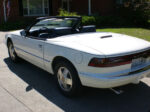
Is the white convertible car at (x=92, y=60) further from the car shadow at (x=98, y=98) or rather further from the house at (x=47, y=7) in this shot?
the house at (x=47, y=7)

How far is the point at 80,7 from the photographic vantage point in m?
20.4

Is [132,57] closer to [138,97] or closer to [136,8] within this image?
[138,97]

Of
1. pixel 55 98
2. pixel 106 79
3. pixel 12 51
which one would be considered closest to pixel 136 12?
pixel 12 51

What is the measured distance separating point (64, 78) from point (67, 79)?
8 centimetres

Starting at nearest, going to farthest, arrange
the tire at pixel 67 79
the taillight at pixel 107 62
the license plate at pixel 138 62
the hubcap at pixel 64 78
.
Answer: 1. the taillight at pixel 107 62
2. the license plate at pixel 138 62
3. the tire at pixel 67 79
4. the hubcap at pixel 64 78

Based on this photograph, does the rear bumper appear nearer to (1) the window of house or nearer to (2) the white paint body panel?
(2) the white paint body panel

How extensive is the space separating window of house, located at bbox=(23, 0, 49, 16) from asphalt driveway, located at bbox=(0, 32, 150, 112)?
49.2ft

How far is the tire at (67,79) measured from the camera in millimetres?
3348

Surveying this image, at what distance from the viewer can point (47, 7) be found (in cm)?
1958

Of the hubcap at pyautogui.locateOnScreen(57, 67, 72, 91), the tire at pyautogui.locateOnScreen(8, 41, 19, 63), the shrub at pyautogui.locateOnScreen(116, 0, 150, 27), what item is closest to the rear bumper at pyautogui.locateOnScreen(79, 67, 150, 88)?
the hubcap at pyautogui.locateOnScreen(57, 67, 72, 91)

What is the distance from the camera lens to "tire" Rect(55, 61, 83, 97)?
132 inches

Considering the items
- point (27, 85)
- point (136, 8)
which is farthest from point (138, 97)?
point (136, 8)

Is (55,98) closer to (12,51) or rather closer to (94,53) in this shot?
(94,53)

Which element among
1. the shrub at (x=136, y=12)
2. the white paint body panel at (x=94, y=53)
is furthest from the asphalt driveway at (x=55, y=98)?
the shrub at (x=136, y=12)
